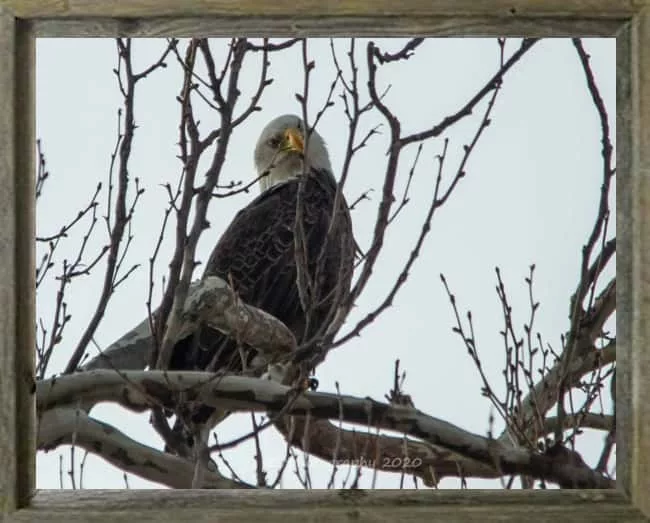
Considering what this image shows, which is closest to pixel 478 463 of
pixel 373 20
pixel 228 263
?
pixel 373 20

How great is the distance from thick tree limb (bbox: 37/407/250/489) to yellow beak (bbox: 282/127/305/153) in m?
1.04

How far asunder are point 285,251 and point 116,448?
1.69 meters

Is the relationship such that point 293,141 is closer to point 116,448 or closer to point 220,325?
point 220,325

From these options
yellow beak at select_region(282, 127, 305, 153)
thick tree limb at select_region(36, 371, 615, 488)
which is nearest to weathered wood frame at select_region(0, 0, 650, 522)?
thick tree limb at select_region(36, 371, 615, 488)

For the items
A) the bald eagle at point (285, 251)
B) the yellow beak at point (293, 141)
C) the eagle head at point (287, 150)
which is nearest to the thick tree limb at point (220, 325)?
the bald eagle at point (285, 251)

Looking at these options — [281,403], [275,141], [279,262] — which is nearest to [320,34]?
[281,403]

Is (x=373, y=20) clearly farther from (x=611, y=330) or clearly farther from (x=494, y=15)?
(x=611, y=330)

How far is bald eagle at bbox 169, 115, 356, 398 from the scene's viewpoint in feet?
7.02

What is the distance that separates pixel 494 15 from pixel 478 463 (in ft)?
2.20

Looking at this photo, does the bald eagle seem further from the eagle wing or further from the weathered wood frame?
the weathered wood frame

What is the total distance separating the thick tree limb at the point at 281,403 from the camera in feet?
5.37

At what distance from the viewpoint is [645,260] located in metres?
1.45

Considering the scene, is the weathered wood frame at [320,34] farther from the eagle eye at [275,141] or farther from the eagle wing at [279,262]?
the eagle eye at [275,141]

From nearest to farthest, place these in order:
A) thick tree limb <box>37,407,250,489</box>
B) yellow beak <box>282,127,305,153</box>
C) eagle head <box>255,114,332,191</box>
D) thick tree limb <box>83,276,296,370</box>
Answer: thick tree limb <box>37,407,250,489</box>, thick tree limb <box>83,276,296,370</box>, eagle head <box>255,114,332,191</box>, yellow beak <box>282,127,305,153</box>
